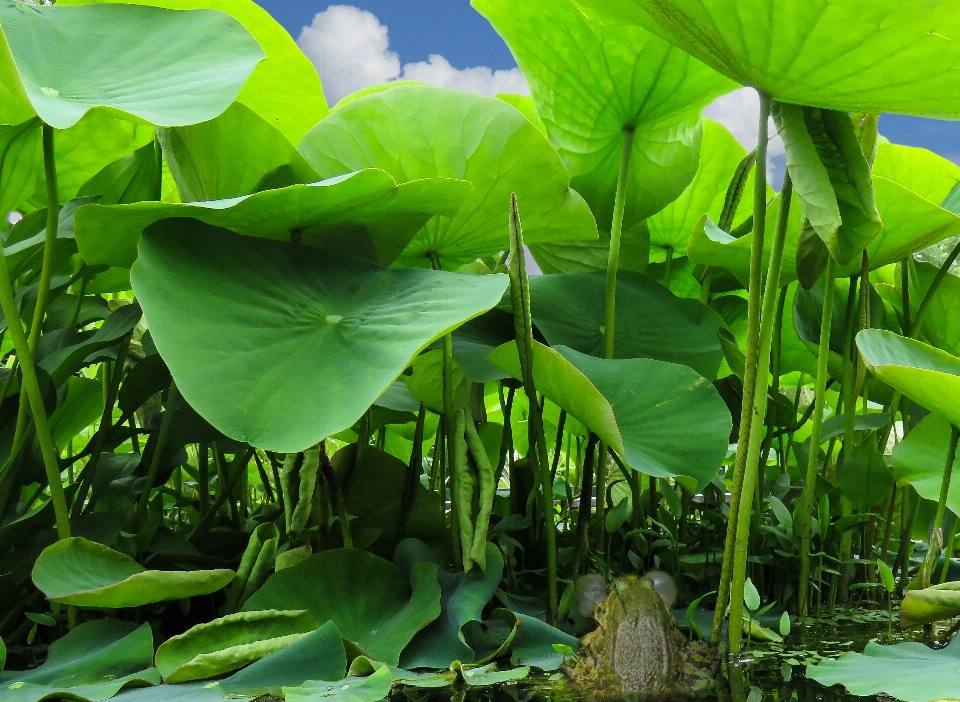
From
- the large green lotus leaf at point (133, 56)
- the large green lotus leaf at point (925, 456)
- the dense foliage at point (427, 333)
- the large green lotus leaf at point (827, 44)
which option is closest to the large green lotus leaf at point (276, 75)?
the dense foliage at point (427, 333)

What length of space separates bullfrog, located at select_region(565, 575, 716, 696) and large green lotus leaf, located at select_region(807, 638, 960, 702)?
79 mm

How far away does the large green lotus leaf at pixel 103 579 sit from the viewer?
0.50 metres

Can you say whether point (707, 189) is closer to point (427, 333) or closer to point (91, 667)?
point (427, 333)

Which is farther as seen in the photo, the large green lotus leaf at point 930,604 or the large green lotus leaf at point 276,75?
the large green lotus leaf at point 276,75

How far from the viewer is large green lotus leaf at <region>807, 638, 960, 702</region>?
0.44 meters

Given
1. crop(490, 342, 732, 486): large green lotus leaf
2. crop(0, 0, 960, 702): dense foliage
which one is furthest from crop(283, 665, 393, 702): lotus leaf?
crop(490, 342, 732, 486): large green lotus leaf

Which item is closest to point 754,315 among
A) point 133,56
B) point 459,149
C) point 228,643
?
point 459,149

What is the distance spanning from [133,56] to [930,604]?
0.75m

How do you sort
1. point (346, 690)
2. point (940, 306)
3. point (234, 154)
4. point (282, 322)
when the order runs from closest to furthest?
point (346, 690) → point (282, 322) → point (234, 154) → point (940, 306)

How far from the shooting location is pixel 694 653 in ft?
1.75

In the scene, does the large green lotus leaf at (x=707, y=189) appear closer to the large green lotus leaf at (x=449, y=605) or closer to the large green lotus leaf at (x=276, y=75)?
the large green lotus leaf at (x=276, y=75)

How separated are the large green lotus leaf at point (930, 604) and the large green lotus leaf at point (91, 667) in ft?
1.77

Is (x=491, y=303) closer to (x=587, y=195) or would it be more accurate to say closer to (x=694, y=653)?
(x=694, y=653)

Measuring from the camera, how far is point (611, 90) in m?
0.77
